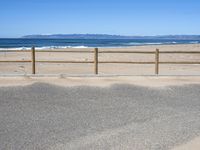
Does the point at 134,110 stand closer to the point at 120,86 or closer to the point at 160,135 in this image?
the point at 160,135

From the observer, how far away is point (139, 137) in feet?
23.3

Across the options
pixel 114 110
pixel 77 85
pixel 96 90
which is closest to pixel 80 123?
pixel 114 110

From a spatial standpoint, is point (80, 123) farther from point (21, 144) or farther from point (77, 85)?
point (77, 85)

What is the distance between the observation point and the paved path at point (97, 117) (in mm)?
6812

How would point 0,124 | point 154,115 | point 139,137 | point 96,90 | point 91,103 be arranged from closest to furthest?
point 139,137
point 0,124
point 154,115
point 91,103
point 96,90

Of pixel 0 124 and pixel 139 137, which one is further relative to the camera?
pixel 0 124

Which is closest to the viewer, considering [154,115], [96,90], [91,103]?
[154,115]

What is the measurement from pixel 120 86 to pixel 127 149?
6.54 m

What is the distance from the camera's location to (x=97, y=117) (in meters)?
8.70

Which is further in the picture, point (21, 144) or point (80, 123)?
point (80, 123)

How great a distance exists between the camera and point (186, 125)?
7.99 m

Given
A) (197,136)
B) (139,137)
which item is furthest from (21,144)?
(197,136)

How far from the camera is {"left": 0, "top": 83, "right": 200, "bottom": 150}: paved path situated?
22.4 ft

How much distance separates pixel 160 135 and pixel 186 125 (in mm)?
998
